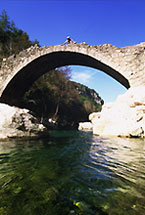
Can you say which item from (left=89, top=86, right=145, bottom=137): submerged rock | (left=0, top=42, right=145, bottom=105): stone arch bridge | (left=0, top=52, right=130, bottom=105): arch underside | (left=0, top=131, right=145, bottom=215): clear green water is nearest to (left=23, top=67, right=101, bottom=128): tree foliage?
(left=0, top=52, right=130, bottom=105): arch underside

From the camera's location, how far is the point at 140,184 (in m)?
1.63

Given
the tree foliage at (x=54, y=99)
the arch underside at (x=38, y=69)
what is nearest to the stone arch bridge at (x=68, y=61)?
the arch underside at (x=38, y=69)

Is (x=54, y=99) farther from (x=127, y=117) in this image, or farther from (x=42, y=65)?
(x=127, y=117)

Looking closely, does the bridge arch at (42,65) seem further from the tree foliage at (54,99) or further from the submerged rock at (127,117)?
the tree foliage at (54,99)

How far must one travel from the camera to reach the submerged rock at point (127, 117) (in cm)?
604

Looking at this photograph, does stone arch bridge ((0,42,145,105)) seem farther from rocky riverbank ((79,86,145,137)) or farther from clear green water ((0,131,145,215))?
clear green water ((0,131,145,215))

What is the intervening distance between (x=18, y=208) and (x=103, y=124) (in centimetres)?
668

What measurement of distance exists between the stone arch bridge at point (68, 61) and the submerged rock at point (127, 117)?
1669mm

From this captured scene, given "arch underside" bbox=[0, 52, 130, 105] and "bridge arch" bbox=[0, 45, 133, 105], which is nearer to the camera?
"bridge arch" bbox=[0, 45, 133, 105]

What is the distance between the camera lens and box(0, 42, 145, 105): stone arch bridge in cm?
816

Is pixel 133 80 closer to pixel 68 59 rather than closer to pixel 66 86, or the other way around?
pixel 68 59

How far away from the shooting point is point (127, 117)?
6320mm

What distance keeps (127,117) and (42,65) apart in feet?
29.9

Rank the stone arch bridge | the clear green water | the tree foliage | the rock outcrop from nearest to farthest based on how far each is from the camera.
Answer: the clear green water, the rock outcrop, the stone arch bridge, the tree foliage
